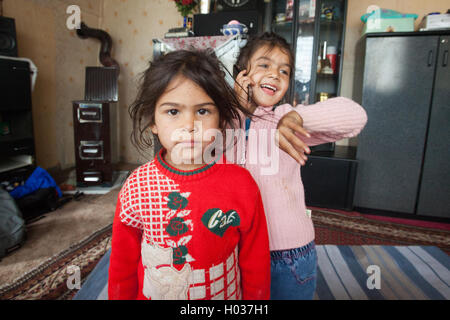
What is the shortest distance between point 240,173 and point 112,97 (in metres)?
2.80

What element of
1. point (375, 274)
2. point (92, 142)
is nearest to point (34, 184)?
point (92, 142)

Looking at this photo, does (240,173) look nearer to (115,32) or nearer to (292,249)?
(292,249)

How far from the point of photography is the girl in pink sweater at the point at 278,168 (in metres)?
0.73

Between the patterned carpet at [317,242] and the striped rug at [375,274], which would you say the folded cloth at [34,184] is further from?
the striped rug at [375,274]

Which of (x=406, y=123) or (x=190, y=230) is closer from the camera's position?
(x=190, y=230)

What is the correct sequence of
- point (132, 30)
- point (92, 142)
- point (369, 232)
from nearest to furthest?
point (369, 232) → point (92, 142) → point (132, 30)

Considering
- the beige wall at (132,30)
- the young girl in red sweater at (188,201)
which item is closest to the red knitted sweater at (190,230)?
the young girl in red sweater at (188,201)

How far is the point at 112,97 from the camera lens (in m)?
3.03

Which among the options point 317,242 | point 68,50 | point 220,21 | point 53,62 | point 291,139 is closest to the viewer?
point 291,139

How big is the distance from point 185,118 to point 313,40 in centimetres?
257

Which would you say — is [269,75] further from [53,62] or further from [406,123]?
[53,62]

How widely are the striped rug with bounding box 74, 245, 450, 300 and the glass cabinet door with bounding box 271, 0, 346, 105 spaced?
1525 mm

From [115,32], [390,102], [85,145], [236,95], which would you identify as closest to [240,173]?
[236,95]

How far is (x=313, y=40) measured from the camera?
8.86ft
